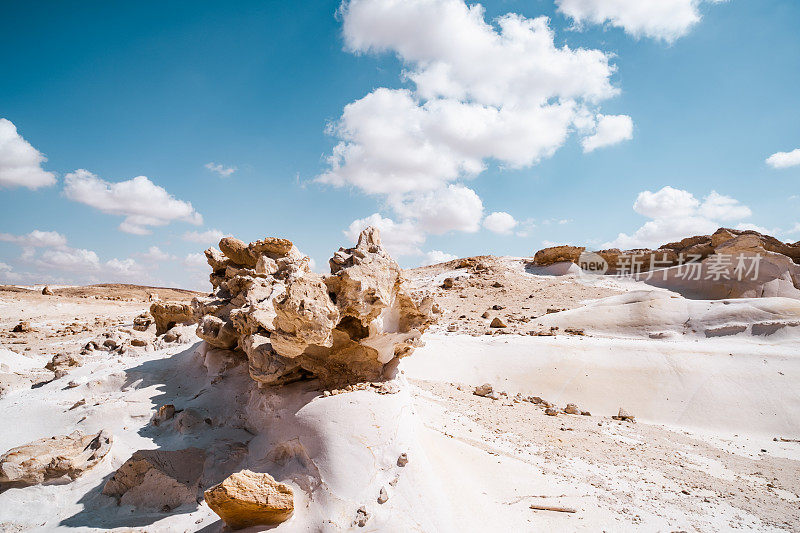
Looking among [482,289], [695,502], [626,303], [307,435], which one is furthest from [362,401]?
[482,289]

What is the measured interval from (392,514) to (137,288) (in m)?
39.4

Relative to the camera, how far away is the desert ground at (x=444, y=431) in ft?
9.71

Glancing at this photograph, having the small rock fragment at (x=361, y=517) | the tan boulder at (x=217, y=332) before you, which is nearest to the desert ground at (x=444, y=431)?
the small rock fragment at (x=361, y=517)

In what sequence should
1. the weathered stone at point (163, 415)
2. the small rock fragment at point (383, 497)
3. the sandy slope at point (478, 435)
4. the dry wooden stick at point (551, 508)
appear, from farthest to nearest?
the weathered stone at point (163, 415)
the dry wooden stick at point (551, 508)
the sandy slope at point (478, 435)
the small rock fragment at point (383, 497)

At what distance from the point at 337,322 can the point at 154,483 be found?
2.02 meters

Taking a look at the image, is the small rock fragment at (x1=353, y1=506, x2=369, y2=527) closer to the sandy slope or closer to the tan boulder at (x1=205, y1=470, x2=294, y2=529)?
the sandy slope

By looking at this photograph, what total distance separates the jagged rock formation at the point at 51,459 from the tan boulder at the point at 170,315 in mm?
4900

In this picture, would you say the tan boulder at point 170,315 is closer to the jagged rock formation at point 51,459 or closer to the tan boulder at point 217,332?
the tan boulder at point 217,332

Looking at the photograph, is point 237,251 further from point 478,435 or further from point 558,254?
point 558,254

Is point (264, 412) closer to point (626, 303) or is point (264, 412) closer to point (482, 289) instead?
point (626, 303)

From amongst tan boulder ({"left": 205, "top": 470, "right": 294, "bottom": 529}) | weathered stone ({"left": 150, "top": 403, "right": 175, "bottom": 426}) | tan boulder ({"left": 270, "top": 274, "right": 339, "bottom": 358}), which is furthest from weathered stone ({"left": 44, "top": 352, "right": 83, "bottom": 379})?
tan boulder ({"left": 205, "top": 470, "right": 294, "bottom": 529})

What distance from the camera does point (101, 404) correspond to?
14.6 ft

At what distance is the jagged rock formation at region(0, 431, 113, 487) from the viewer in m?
3.10

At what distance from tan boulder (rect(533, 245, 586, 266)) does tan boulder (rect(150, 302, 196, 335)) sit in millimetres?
18740
